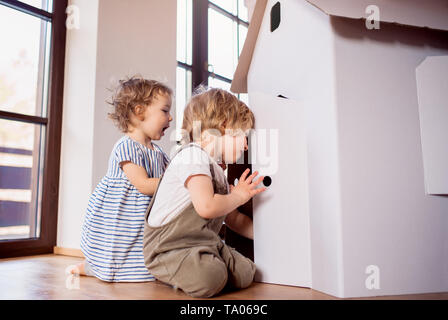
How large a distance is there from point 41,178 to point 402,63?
132 cm

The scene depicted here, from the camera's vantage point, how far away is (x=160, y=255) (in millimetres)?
793

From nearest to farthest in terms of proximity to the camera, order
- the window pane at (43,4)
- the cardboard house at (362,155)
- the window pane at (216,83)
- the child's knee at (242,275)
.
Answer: the cardboard house at (362,155)
the child's knee at (242,275)
the window pane at (43,4)
the window pane at (216,83)

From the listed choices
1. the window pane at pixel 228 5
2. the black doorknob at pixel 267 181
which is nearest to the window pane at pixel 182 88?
the window pane at pixel 228 5

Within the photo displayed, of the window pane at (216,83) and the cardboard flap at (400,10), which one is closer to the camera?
the cardboard flap at (400,10)

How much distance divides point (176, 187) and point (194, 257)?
17 centimetres

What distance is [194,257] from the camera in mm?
731

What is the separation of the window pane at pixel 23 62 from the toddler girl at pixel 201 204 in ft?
2.87

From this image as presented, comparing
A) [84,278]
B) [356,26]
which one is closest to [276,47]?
[356,26]

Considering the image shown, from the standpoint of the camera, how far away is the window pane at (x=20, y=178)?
1365 millimetres

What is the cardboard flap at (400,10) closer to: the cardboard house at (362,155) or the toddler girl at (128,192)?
the cardboard house at (362,155)

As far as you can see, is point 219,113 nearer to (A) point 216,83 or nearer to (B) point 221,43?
(A) point 216,83

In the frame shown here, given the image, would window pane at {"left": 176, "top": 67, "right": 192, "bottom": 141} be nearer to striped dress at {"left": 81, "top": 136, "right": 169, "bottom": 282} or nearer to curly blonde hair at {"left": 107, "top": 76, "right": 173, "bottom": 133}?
curly blonde hair at {"left": 107, "top": 76, "right": 173, "bottom": 133}

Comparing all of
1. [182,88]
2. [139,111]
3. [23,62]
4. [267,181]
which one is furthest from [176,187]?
[182,88]

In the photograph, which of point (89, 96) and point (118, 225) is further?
point (89, 96)
